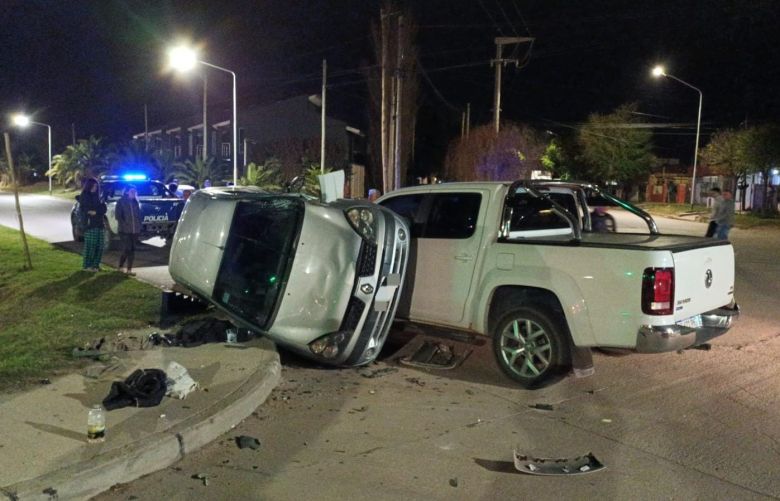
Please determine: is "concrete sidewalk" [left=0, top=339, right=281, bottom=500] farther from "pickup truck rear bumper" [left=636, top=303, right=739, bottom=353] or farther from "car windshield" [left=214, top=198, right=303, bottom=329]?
"pickup truck rear bumper" [left=636, top=303, right=739, bottom=353]

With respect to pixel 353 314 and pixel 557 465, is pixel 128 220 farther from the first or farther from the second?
pixel 557 465

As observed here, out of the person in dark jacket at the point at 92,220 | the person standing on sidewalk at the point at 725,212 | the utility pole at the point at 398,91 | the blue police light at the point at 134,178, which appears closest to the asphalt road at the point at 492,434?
the person in dark jacket at the point at 92,220

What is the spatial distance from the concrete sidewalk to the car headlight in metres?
1.45

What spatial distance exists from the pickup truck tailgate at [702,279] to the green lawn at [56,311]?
5.29 metres

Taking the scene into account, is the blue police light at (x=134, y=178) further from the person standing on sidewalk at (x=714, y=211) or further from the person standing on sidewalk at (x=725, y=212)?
the person standing on sidewalk at (x=725, y=212)

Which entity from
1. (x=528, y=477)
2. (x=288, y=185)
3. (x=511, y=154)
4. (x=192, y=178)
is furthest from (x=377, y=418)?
(x=192, y=178)

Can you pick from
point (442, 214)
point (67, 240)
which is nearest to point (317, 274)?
point (442, 214)

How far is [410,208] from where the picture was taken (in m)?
7.57

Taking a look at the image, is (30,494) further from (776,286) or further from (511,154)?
(511,154)

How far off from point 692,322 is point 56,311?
743cm

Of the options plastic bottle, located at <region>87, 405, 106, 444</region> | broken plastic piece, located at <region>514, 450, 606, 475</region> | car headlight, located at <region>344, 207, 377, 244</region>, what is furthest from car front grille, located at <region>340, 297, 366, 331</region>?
plastic bottle, located at <region>87, 405, 106, 444</region>

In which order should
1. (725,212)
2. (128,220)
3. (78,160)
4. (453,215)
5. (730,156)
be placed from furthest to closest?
(78,160)
(730,156)
(725,212)
(128,220)
(453,215)

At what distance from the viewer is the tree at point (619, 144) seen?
5159 cm

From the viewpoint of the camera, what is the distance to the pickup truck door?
268 inches
